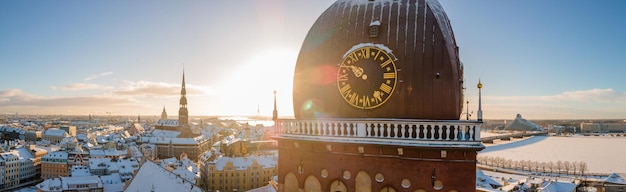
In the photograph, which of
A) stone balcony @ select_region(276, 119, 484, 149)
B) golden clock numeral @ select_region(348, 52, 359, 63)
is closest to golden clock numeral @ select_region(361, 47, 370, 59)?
golden clock numeral @ select_region(348, 52, 359, 63)

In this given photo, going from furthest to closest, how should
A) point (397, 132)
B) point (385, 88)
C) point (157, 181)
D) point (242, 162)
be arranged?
point (242, 162) < point (157, 181) < point (385, 88) < point (397, 132)

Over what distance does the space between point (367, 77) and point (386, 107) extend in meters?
0.94

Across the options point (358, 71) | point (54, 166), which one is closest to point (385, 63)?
point (358, 71)

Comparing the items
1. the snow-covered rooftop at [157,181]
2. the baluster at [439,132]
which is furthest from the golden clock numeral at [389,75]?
the snow-covered rooftop at [157,181]

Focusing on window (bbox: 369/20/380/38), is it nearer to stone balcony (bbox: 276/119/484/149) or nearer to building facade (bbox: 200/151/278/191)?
stone balcony (bbox: 276/119/484/149)

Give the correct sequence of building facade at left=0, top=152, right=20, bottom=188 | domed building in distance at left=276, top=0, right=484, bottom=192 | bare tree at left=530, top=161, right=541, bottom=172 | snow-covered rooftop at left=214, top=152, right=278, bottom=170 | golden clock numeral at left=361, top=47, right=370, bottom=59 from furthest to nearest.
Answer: bare tree at left=530, top=161, right=541, bottom=172 → building facade at left=0, top=152, right=20, bottom=188 → snow-covered rooftop at left=214, top=152, right=278, bottom=170 → golden clock numeral at left=361, top=47, right=370, bottom=59 → domed building in distance at left=276, top=0, right=484, bottom=192

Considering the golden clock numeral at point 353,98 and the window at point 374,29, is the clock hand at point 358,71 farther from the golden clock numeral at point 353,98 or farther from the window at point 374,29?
the window at point 374,29

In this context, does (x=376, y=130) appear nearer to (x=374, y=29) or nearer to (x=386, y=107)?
(x=386, y=107)

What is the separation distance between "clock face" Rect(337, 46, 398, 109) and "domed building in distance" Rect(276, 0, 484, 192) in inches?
1.0

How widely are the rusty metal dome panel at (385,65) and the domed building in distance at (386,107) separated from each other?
0.03 metres

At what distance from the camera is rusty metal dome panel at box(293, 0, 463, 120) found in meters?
9.91

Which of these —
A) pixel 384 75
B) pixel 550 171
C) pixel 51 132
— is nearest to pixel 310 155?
pixel 384 75

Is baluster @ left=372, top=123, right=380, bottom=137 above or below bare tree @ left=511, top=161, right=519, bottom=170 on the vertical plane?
above

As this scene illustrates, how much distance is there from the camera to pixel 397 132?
385 inches
